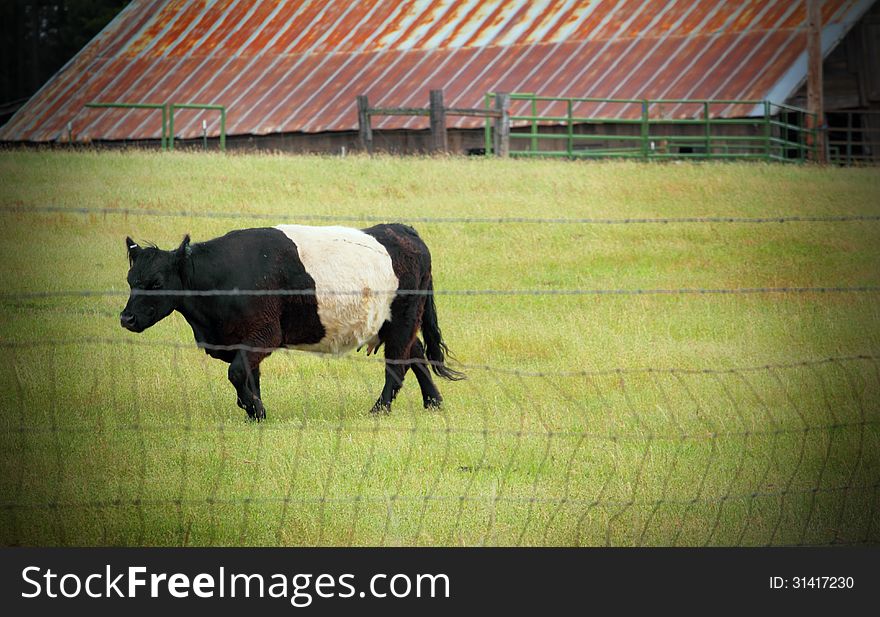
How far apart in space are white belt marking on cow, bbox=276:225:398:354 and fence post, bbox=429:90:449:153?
15.9 meters

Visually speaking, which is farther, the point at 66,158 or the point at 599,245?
the point at 66,158

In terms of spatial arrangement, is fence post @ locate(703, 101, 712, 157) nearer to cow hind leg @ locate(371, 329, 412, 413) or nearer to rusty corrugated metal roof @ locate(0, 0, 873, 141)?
rusty corrugated metal roof @ locate(0, 0, 873, 141)

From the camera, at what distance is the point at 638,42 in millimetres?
32719

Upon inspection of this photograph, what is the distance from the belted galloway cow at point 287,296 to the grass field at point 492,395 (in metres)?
0.33

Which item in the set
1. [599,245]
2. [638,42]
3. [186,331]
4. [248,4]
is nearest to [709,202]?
[599,245]

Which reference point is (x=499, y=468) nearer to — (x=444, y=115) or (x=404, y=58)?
(x=444, y=115)

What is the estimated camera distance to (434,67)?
114 feet

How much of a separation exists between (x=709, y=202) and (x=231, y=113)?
18443 mm

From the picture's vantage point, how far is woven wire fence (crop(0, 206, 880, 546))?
7508mm

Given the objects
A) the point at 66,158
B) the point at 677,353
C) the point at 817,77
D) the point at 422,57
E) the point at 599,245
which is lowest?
the point at 677,353

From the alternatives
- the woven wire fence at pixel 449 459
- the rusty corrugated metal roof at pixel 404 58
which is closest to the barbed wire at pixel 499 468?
the woven wire fence at pixel 449 459

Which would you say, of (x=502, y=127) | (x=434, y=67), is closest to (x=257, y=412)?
(x=502, y=127)

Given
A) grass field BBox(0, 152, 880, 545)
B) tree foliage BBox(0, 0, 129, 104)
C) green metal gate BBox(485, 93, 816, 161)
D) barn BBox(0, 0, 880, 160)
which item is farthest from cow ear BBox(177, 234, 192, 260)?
tree foliage BBox(0, 0, 129, 104)

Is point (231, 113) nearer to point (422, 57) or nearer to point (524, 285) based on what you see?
point (422, 57)
